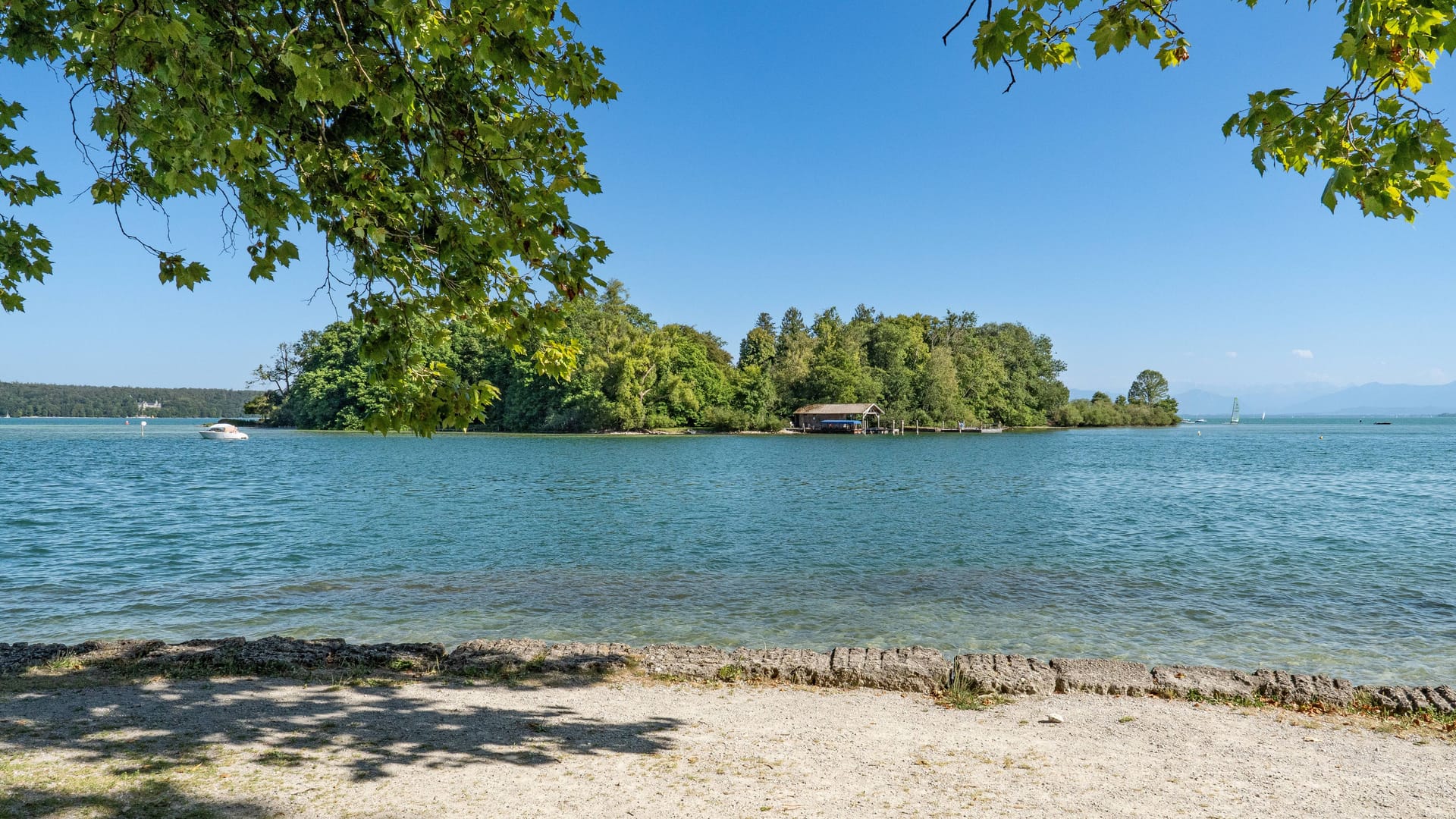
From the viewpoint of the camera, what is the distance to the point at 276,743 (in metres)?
5.62

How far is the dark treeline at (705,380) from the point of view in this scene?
90.6 metres

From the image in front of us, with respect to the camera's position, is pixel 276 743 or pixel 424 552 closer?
pixel 276 743

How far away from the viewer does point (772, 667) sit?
26.6ft

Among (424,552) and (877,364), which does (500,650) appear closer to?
(424,552)

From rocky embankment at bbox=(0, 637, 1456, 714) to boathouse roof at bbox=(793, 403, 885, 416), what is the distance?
86.3 metres

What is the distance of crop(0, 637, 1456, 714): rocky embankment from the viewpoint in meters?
7.52

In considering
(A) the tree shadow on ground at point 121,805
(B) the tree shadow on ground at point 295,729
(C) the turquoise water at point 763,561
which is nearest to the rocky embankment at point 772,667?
(B) the tree shadow on ground at point 295,729

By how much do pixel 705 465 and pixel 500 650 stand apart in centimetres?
3757

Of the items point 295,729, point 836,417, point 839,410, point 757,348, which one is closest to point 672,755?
point 295,729

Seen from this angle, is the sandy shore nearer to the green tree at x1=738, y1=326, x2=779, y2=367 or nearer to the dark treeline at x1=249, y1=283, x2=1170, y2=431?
the dark treeline at x1=249, y1=283, x2=1170, y2=431

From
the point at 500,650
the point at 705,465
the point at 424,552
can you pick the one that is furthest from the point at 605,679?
the point at 705,465

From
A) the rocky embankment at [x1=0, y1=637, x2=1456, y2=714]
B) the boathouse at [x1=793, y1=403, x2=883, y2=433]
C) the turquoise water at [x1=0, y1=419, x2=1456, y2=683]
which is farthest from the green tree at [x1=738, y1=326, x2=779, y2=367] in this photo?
the rocky embankment at [x1=0, y1=637, x2=1456, y2=714]

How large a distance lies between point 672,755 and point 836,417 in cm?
9242

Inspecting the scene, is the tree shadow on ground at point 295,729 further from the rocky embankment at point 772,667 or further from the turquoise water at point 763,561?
the turquoise water at point 763,561
